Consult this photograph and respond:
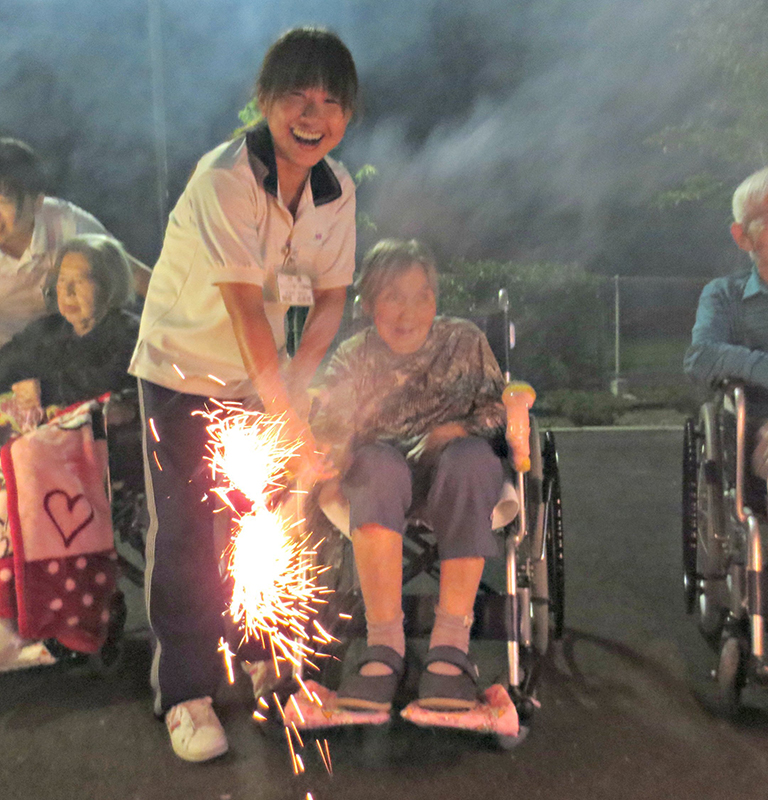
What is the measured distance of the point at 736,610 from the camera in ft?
6.82

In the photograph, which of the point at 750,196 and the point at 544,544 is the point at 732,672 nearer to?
the point at 544,544

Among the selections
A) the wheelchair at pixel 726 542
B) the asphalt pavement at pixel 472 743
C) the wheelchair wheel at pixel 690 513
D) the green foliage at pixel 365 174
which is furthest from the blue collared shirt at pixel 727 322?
the green foliage at pixel 365 174

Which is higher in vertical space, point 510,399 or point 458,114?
point 458,114

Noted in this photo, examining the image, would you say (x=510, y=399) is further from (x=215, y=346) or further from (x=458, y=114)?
(x=458, y=114)

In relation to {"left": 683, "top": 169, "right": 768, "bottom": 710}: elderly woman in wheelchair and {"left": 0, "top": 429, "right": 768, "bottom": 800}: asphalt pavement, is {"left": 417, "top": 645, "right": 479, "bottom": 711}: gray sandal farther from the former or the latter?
{"left": 683, "top": 169, "right": 768, "bottom": 710}: elderly woman in wheelchair

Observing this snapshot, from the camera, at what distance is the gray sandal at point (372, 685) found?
179cm

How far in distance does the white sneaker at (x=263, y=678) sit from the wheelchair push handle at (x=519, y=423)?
800 mm

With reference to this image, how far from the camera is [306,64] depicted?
182 centimetres

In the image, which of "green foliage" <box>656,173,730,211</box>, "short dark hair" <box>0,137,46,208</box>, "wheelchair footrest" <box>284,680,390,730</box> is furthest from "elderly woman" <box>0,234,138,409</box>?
"green foliage" <box>656,173,730,211</box>

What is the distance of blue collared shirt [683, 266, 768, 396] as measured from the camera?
238 centimetres

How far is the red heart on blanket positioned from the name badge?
2.91 feet

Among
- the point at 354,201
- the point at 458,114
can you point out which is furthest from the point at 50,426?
the point at 458,114

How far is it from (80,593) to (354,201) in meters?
1.32

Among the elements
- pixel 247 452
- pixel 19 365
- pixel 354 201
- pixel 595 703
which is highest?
pixel 354 201
